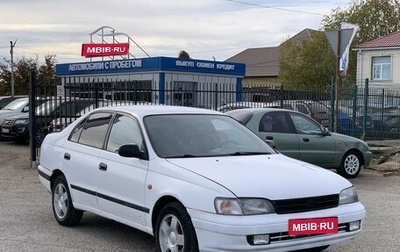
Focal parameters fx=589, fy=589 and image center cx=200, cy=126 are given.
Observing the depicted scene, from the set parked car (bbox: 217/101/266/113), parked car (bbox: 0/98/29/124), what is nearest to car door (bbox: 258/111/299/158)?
parked car (bbox: 217/101/266/113)

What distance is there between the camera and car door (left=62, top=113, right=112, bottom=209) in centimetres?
664

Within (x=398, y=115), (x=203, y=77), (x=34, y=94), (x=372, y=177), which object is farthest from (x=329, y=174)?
(x=203, y=77)

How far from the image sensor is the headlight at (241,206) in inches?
195

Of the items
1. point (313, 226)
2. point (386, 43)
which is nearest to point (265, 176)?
point (313, 226)

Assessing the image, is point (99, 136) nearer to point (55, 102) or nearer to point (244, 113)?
point (244, 113)

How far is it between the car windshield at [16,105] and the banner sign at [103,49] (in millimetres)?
11374

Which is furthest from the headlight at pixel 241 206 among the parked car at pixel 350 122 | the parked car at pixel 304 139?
the parked car at pixel 350 122

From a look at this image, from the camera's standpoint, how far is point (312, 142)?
11875 millimetres

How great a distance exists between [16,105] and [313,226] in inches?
652

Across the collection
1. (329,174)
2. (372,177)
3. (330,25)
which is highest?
(330,25)

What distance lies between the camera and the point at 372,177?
1297cm

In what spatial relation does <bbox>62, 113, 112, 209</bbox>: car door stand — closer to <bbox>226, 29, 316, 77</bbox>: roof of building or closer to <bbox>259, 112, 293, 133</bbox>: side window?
<bbox>259, 112, 293, 133</bbox>: side window

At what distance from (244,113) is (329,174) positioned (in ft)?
18.9

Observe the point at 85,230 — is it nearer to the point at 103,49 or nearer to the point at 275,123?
the point at 275,123
